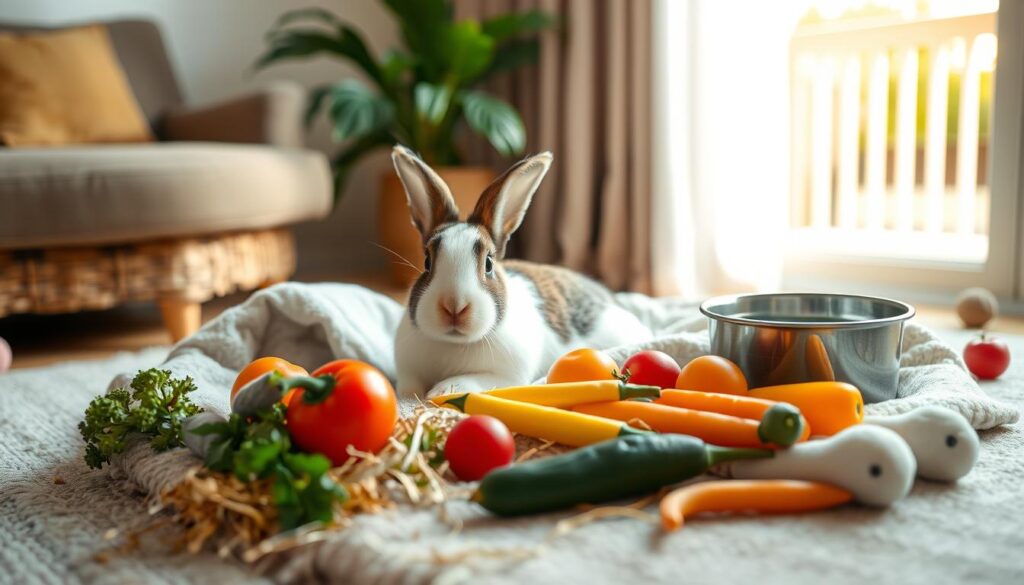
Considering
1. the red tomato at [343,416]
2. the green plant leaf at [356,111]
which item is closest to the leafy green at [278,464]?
the red tomato at [343,416]

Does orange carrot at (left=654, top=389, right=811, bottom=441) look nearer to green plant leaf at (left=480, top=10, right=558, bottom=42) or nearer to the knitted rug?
the knitted rug

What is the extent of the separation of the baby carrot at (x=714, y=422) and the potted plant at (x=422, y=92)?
6.28 ft

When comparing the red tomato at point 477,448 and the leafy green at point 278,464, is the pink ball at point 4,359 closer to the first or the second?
the leafy green at point 278,464

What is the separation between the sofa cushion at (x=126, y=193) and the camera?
88.7 inches

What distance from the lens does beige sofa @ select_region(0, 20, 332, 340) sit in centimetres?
228

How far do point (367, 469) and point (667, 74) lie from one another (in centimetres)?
238

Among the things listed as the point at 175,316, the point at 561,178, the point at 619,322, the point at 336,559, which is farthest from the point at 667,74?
the point at 336,559

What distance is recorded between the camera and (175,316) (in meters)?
2.49

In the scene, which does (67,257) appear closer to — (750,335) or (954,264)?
(750,335)

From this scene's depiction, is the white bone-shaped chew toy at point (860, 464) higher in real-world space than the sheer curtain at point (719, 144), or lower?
lower

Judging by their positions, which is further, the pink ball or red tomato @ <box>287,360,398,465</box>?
the pink ball

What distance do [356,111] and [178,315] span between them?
3.53 feet

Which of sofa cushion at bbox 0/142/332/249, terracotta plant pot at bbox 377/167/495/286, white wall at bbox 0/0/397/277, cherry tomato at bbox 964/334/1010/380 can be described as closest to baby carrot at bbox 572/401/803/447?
Answer: cherry tomato at bbox 964/334/1010/380

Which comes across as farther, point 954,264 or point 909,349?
point 954,264
